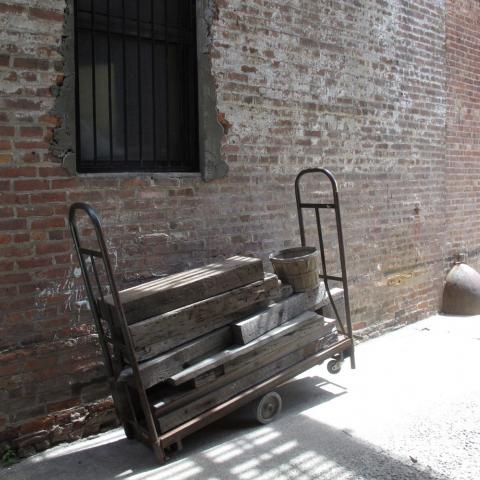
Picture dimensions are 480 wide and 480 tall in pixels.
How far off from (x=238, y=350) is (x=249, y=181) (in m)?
1.72

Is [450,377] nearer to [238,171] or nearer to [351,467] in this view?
[351,467]

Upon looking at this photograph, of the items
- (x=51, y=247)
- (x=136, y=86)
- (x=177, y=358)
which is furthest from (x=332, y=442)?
(x=136, y=86)

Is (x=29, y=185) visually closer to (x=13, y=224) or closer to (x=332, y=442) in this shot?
(x=13, y=224)

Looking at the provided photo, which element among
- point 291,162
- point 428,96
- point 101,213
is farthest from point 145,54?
point 428,96

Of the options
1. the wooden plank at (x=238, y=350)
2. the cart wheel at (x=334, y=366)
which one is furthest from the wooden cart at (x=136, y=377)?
the cart wheel at (x=334, y=366)

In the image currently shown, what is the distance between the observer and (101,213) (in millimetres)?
4039

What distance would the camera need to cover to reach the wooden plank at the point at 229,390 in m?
3.50

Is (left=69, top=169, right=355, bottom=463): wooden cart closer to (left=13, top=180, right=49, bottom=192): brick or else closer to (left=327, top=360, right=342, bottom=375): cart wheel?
(left=13, top=180, right=49, bottom=192): brick

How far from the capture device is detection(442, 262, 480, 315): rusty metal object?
285 inches

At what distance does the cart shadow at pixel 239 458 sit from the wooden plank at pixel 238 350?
529mm

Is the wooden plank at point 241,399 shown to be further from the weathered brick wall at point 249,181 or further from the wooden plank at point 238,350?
the weathered brick wall at point 249,181

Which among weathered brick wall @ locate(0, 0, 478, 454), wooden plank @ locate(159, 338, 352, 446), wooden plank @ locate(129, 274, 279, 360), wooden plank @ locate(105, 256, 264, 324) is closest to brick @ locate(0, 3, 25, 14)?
weathered brick wall @ locate(0, 0, 478, 454)

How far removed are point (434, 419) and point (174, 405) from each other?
1.90 meters

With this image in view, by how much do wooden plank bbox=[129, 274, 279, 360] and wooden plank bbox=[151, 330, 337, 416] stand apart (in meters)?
0.29
